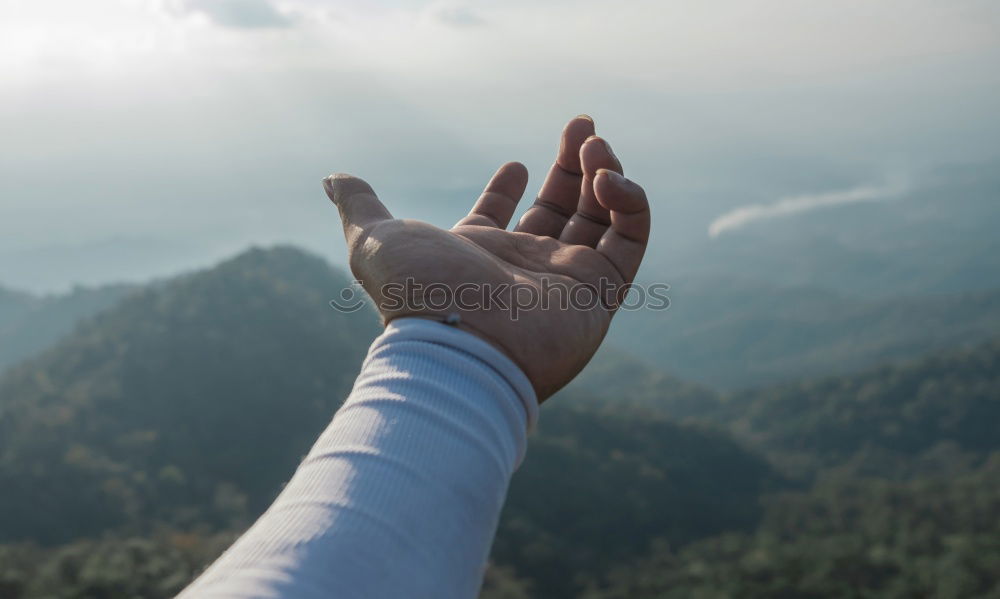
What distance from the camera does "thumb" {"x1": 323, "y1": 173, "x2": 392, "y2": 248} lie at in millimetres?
2729

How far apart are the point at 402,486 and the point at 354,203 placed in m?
1.50

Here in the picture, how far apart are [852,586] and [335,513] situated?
103ft

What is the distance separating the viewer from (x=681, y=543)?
48.4m

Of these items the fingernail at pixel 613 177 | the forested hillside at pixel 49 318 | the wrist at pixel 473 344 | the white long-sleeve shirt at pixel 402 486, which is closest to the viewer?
the white long-sleeve shirt at pixel 402 486

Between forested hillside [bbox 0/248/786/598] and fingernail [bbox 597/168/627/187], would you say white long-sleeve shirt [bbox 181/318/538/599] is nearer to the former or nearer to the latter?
fingernail [bbox 597/168/627/187]

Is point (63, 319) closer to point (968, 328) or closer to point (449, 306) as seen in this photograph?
point (449, 306)

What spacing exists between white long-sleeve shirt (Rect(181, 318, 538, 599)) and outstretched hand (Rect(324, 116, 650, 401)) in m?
0.19

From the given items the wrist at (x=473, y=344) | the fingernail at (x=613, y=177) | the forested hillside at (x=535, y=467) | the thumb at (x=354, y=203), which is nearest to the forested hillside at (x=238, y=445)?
the forested hillside at (x=535, y=467)

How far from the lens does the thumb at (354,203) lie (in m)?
2.73

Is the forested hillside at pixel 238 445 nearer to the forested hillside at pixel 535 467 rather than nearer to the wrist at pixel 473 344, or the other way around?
the forested hillside at pixel 535 467

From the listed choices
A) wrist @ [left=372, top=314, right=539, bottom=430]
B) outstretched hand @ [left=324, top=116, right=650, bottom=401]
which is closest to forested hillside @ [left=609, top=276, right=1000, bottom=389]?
outstretched hand @ [left=324, top=116, right=650, bottom=401]

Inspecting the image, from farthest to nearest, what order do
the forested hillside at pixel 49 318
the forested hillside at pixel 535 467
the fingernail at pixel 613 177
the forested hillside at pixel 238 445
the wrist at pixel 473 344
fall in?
the forested hillside at pixel 49 318 < the forested hillside at pixel 238 445 < the forested hillside at pixel 535 467 < the fingernail at pixel 613 177 < the wrist at pixel 473 344

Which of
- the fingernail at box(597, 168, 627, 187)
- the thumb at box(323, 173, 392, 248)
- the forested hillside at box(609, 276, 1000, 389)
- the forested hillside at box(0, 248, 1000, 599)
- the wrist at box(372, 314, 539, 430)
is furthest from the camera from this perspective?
the forested hillside at box(609, 276, 1000, 389)

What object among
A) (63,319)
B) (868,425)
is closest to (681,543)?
(868,425)
